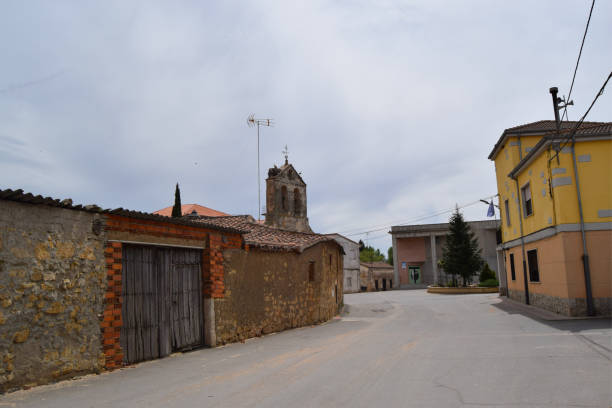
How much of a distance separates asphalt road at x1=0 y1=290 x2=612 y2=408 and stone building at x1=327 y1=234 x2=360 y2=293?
136 feet

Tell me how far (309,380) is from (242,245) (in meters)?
6.04

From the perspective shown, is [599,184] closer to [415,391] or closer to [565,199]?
[565,199]

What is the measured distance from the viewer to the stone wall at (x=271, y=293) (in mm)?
11670

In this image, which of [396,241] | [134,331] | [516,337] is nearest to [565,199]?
[516,337]

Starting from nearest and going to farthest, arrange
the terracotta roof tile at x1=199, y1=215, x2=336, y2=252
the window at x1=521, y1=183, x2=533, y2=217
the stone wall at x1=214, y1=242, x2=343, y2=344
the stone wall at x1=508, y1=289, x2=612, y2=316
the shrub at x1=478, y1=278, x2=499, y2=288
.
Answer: the stone wall at x1=214, y1=242, x2=343, y2=344
the terracotta roof tile at x1=199, y1=215, x2=336, y2=252
the stone wall at x1=508, y1=289, x2=612, y2=316
the window at x1=521, y1=183, x2=533, y2=217
the shrub at x1=478, y1=278, x2=499, y2=288

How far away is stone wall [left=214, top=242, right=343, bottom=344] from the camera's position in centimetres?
1167

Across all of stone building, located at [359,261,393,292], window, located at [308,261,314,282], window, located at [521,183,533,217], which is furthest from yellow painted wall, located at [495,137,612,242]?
stone building, located at [359,261,393,292]

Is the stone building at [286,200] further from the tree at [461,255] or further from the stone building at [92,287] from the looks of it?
the stone building at [92,287]

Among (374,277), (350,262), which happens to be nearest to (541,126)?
(350,262)

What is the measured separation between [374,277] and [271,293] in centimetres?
4630

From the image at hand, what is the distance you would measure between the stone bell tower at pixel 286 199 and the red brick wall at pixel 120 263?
19.3 m

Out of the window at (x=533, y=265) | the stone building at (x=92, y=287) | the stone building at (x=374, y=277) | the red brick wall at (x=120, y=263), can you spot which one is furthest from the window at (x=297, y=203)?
the stone building at (x=374, y=277)

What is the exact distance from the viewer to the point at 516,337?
10.8 m

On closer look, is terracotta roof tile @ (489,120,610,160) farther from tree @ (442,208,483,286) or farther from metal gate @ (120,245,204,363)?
metal gate @ (120,245,204,363)
